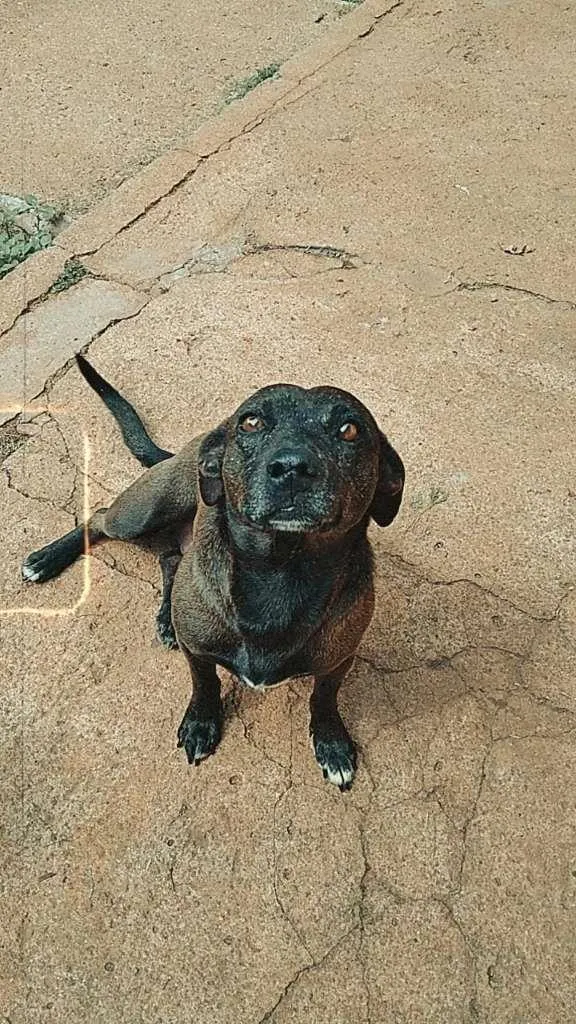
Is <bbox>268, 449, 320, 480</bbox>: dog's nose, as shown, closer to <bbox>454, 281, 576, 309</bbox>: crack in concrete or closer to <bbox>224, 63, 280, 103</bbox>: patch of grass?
<bbox>454, 281, 576, 309</bbox>: crack in concrete

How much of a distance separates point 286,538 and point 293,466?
11.0 inches

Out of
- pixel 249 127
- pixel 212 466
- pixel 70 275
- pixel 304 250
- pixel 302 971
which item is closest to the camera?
pixel 212 466

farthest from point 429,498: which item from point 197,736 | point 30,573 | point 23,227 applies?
point 23,227

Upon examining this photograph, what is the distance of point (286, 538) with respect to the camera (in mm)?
2275

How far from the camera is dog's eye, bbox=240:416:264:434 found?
225 cm

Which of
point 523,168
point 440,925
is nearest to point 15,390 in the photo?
point 440,925

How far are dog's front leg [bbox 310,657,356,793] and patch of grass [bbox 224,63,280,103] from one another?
432cm

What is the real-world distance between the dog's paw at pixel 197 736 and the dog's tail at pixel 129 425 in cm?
106

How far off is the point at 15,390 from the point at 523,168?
3201mm

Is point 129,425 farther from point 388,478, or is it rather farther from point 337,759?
point 337,759

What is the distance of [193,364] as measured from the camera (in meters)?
4.07

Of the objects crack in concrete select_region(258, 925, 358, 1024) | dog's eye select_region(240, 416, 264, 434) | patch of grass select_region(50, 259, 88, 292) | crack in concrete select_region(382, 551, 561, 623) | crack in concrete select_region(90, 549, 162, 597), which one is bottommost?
crack in concrete select_region(382, 551, 561, 623)

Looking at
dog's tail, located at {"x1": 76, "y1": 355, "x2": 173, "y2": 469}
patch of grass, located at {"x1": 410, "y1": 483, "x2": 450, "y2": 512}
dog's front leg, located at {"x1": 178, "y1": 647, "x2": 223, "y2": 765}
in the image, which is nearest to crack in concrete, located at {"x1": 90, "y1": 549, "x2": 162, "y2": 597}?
dog's tail, located at {"x1": 76, "y1": 355, "x2": 173, "y2": 469}

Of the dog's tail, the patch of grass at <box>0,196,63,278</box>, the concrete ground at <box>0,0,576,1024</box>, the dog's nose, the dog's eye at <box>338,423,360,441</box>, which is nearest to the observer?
the dog's nose
